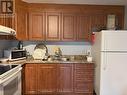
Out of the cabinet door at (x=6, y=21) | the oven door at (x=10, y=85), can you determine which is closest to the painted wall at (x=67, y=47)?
the cabinet door at (x=6, y=21)

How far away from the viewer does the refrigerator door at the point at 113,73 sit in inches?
140

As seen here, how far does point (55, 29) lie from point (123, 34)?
1.63 m

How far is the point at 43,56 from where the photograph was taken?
436cm

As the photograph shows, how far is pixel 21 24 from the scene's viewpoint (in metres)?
4.00

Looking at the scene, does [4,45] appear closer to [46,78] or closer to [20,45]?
[20,45]

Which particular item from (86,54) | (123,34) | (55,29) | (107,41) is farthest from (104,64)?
(55,29)

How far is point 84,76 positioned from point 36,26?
166cm

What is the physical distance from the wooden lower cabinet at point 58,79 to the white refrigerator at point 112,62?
1.79 feet

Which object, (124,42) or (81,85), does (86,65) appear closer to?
(81,85)

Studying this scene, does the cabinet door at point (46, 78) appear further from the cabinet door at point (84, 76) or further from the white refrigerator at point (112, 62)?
the white refrigerator at point (112, 62)

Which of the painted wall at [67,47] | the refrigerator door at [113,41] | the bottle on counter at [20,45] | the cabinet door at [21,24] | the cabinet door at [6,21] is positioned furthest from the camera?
the painted wall at [67,47]

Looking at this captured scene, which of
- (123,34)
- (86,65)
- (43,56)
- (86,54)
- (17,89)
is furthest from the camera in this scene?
(86,54)

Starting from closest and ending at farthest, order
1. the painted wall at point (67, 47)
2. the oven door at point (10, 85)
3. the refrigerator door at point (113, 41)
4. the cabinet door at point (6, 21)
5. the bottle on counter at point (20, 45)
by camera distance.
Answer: the oven door at point (10, 85) → the refrigerator door at point (113, 41) → the cabinet door at point (6, 21) → the bottle on counter at point (20, 45) → the painted wall at point (67, 47)

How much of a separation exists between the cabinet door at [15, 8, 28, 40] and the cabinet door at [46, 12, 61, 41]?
0.53m
